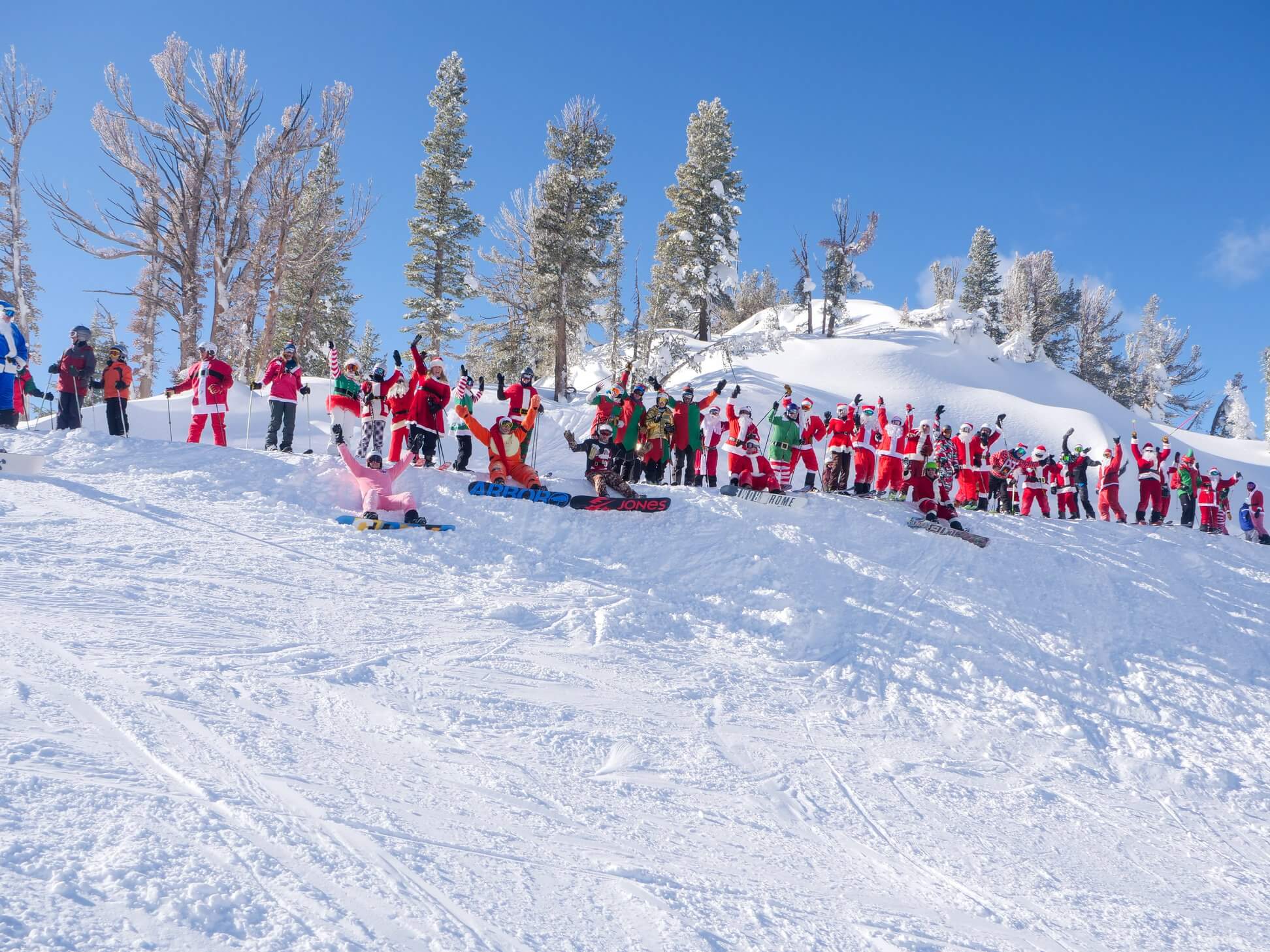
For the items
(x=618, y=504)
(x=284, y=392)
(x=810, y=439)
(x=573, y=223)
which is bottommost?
(x=618, y=504)

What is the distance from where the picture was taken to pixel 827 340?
30219 millimetres

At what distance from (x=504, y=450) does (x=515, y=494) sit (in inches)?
35.5

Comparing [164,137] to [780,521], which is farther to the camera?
[164,137]

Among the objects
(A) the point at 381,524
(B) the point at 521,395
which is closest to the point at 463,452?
(B) the point at 521,395

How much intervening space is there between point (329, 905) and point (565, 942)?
0.90m

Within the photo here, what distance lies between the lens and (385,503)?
8.54 metres

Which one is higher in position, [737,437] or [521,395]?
[521,395]

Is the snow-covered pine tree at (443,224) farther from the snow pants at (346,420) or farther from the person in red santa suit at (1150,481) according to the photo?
the person in red santa suit at (1150,481)

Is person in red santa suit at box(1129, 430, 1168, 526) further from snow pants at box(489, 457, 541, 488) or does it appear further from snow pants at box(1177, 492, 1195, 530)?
snow pants at box(489, 457, 541, 488)

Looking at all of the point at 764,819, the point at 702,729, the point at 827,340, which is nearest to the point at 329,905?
the point at 764,819

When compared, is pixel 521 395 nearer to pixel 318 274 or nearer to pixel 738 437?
pixel 738 437

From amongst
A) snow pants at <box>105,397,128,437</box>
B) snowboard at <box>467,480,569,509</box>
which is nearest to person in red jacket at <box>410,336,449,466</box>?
snowboard at <box>467,480,569,509</box>

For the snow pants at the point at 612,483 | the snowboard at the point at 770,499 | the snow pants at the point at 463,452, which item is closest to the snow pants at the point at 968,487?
the snowboard at the point at 770,499

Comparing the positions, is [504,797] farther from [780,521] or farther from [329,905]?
[780,521]
